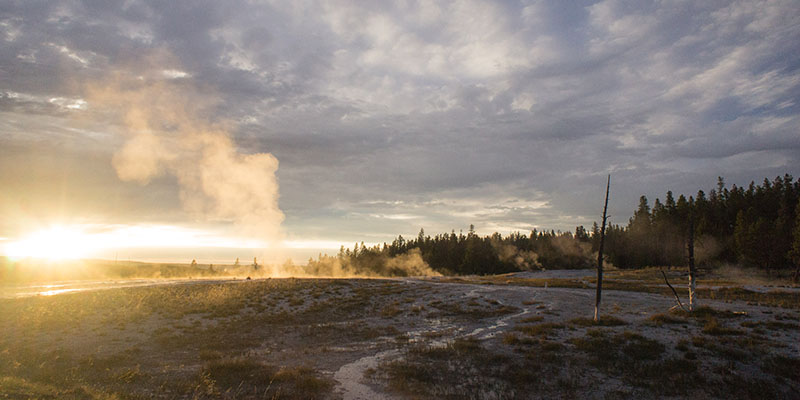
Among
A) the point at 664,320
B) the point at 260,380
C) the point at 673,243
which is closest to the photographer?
the point at 260,380

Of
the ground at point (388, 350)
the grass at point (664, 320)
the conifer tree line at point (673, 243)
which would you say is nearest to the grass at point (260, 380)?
the ground at point (388, 350)

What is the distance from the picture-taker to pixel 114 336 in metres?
23.1

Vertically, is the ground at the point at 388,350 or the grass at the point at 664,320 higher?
the grass at the point at 664,320

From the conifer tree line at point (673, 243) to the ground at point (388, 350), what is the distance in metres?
43.3

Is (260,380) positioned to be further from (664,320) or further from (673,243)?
(673,243)

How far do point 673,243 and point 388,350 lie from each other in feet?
342

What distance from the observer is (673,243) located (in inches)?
3841

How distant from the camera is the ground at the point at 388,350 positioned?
1446 cm

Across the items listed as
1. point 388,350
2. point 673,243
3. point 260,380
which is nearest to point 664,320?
point 388,350

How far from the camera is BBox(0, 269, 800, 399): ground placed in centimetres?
1446

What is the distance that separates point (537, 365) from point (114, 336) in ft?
79.4

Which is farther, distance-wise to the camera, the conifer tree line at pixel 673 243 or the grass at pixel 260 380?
the conifer tree line at pixel 673 243

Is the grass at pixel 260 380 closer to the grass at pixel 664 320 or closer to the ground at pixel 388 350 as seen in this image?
the ground at pixel 388 350

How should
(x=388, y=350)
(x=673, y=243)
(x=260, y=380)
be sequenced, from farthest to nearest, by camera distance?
(x=673, y=243) → (x=388, y=350) → (x=260, y=380)
